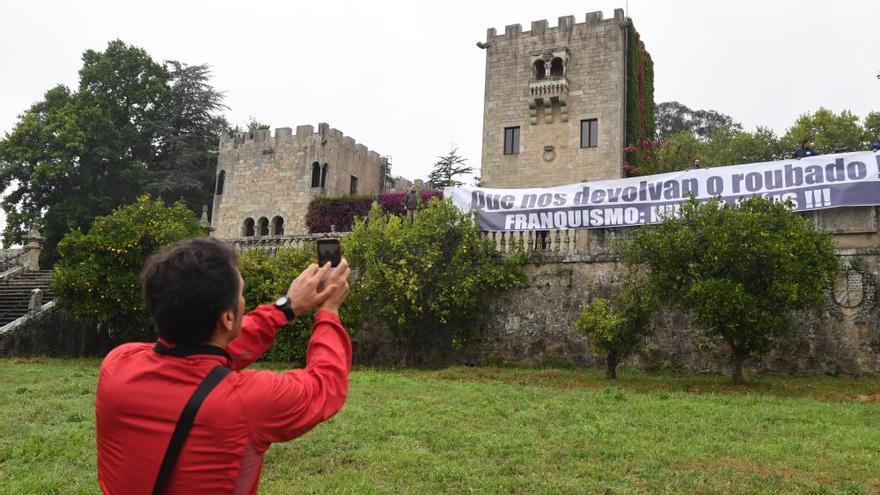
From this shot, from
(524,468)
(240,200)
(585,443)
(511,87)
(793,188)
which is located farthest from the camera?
(240,200)

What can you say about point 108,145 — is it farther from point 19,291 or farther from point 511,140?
point 511,140

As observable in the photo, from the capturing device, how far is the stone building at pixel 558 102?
25.4 meters

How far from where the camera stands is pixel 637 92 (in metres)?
26.6

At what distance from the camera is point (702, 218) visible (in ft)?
42.7

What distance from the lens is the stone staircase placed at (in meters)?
21.1

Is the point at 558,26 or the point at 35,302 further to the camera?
the point at 558,26

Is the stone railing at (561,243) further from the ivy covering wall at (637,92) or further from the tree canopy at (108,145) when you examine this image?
the tree canopy at (108,145)

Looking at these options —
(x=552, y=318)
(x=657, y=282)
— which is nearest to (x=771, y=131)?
(x=552, y=318)

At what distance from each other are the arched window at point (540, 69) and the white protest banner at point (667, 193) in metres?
9.28

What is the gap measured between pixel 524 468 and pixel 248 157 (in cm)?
3128

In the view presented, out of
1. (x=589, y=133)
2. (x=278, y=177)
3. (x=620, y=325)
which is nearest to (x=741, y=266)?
(x=620, y=325)

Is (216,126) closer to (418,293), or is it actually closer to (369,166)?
(369,166)

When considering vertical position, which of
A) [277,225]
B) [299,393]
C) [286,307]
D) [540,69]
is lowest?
[299,393]

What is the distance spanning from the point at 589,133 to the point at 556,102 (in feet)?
5.43
